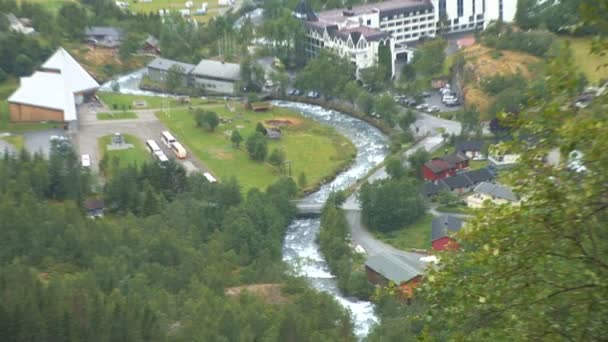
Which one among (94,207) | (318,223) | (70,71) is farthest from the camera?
(70,71)

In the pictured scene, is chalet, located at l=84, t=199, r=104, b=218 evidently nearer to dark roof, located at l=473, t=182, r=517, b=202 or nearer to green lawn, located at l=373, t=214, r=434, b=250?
green lawn, located at l=373, t=214, r=434, b=250

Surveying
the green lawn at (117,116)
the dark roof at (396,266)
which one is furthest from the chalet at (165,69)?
the dark roof at (396,266)

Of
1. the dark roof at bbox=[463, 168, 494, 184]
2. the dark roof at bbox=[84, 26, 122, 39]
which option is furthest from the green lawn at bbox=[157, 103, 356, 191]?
the dark roof at bbox=[84, 26, 122, 39]

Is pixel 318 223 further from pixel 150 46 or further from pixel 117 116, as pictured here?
pixel 150 46

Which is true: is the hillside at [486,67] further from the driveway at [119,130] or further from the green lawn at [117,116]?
the green lawn at [117,116]

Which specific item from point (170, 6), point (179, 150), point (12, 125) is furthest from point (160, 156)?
point (170, 6)
